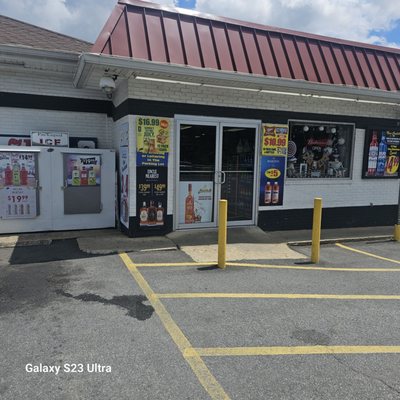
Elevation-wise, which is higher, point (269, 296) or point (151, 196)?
point (151, 196)

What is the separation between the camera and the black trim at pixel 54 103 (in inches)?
313

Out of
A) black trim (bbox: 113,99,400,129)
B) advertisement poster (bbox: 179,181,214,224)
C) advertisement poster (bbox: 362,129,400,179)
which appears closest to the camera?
black trim (bbox: 113,99,400,129)

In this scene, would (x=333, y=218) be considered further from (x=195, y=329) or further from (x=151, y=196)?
(x=195, y=329)

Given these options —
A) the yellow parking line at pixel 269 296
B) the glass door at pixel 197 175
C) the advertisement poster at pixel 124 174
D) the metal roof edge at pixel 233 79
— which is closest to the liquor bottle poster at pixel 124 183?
the advertisement poster at pixel 124 174

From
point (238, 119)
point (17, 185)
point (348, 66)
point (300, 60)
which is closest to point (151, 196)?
point (238, 119)

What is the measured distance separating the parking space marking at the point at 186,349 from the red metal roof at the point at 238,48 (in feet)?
13.2

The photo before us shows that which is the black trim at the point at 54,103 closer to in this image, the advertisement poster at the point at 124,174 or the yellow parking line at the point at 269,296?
the advertisement poster at the point at 124,174

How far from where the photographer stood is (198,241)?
23.7 feet

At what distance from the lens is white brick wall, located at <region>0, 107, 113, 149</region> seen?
8031 mm

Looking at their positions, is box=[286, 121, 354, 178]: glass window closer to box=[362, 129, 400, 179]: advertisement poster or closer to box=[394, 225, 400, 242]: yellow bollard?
box=[362, 129, 400, 179]: advertisement poster

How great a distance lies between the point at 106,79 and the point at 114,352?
4.98 metres

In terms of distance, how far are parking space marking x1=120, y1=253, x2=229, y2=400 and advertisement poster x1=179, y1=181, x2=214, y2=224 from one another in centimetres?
295

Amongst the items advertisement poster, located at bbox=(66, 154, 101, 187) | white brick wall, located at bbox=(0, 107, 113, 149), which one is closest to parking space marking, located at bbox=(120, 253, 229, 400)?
advertisement poster, located at bbox=(66, 154, 101, 187)

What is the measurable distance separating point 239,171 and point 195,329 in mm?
4980
